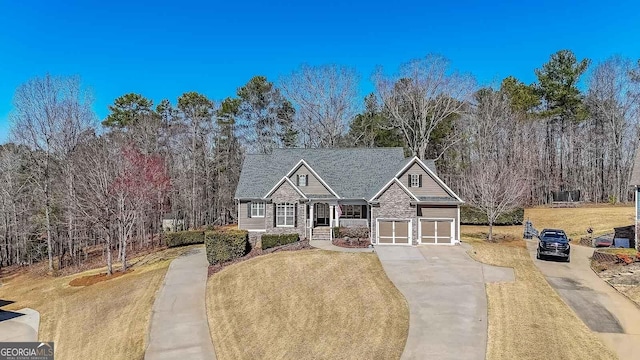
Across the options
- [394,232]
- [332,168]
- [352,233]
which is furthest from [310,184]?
[394,232]

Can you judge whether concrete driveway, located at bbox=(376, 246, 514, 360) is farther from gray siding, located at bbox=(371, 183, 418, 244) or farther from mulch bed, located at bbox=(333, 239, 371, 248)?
gray siding, located at bbox=(371, 183, 418, 244)

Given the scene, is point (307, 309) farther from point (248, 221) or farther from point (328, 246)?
point (248, 221)

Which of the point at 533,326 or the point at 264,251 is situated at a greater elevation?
the point at 264,251

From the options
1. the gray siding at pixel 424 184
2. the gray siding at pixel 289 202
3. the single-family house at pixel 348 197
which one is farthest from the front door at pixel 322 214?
the gray siding at pixel 424 184

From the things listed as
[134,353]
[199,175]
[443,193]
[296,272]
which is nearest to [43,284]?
[134,353]

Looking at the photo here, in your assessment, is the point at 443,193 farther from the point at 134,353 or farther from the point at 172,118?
the point at 172,118

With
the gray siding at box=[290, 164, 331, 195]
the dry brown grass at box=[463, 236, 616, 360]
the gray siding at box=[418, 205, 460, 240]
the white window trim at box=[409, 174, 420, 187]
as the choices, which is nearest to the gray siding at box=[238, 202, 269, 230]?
the gray siding at box=[290, 164, 331, 195]

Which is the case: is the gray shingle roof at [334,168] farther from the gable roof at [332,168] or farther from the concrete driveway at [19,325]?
the concrete driveway at [19,325]
